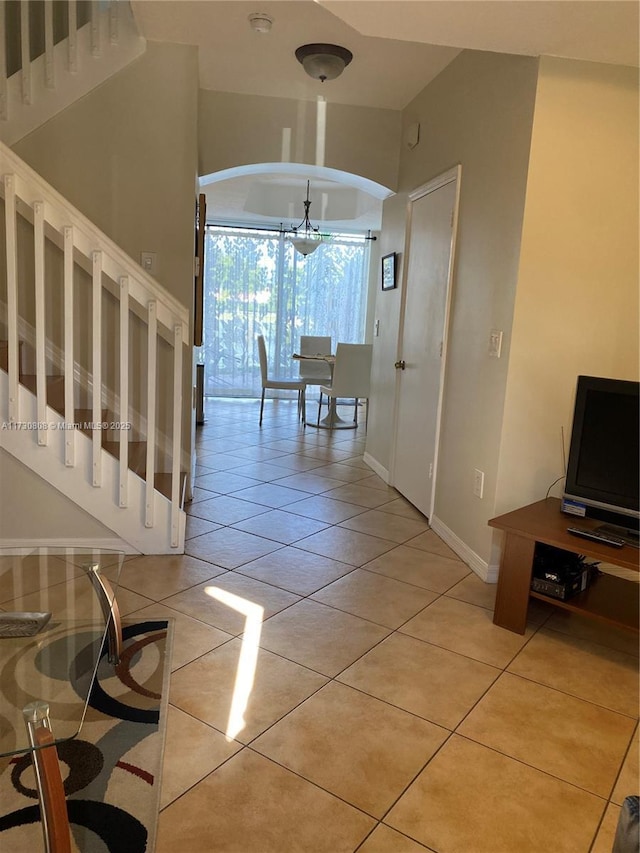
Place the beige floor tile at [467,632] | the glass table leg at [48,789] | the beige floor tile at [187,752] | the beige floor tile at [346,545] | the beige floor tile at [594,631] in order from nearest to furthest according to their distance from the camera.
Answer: the glass table leg at [48,789], the beige floor tile at [187,752], the beige floor tile at [467,632], the beige floor tile at [594,631], the beige floor tile at [346,545]

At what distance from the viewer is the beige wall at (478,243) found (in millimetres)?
2916

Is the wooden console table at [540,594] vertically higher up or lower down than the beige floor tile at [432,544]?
higher up

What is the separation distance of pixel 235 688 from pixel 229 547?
4.16 ft

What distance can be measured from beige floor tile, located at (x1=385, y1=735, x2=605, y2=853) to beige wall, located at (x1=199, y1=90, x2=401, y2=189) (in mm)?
3895

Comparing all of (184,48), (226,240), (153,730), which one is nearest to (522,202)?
(184,48)

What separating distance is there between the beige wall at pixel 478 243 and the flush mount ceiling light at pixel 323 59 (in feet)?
2.05

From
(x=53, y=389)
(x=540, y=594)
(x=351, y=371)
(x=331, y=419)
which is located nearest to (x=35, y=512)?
(x=53, y=389)

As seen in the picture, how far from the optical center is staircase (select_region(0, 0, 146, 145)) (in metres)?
3.43

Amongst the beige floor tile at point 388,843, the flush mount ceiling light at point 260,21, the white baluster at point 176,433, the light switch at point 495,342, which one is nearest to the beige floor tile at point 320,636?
the beige floor tile at point 388,843

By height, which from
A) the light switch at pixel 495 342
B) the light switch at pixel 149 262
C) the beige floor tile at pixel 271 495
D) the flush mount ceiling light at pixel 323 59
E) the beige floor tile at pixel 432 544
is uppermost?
the flush mount ceiling light at pixel 323 59

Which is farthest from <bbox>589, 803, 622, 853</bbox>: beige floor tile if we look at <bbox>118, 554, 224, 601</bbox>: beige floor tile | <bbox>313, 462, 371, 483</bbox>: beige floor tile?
<bbox>313, 462, 371, 483</bbox>: beige floor tile

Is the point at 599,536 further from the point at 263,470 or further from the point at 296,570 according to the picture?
the point at 263,470

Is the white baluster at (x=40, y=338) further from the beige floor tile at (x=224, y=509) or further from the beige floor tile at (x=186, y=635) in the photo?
the beige floor tile at (x=224, y=509)

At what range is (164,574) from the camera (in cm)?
297
